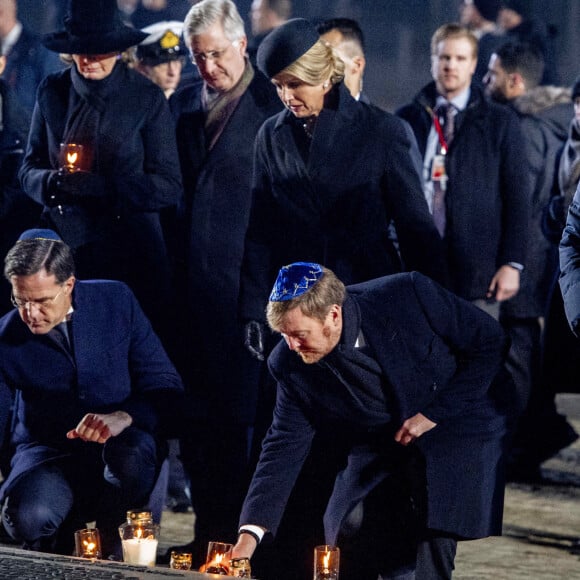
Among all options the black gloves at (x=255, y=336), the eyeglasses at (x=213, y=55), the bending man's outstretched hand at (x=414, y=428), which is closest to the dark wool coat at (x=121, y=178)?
the eyeglasses at (x=213, y=55)

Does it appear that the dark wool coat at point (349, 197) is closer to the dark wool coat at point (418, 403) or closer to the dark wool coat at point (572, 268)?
the dark wool coat at point (418, 403)

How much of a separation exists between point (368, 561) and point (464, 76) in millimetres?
2356

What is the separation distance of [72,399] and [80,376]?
0.09 meters

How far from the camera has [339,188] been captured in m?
4.96

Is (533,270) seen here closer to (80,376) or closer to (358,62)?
(358,62)

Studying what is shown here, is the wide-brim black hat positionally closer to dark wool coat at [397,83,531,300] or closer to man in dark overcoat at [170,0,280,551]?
man in dark overcoat at [170,0,280,551]

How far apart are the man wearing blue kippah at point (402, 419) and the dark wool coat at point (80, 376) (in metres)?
0.58

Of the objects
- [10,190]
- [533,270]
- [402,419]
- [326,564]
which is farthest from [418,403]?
[533,270]

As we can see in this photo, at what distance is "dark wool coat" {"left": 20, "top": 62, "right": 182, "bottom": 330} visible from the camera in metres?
5.41

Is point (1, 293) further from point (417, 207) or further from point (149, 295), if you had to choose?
point (417, 207)

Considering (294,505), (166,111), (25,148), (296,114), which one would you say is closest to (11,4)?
(25,148)

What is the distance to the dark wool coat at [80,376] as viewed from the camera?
4.85 meters

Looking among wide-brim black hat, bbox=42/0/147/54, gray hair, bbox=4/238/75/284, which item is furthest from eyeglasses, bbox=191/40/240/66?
gray hair, bbox=4/238/75/284

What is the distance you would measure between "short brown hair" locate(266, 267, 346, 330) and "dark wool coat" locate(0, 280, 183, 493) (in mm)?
871
